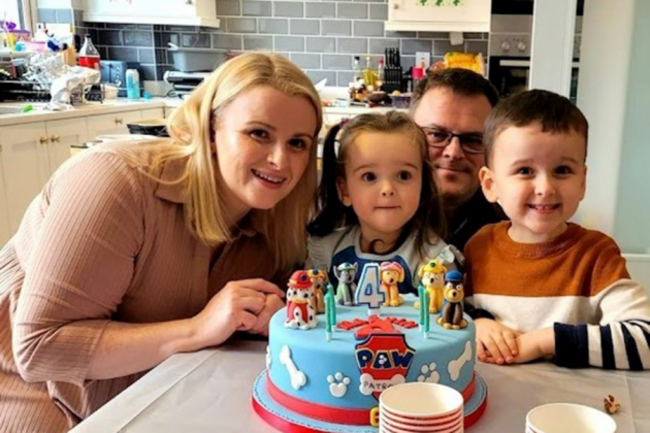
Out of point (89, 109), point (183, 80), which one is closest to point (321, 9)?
point (183, 80)

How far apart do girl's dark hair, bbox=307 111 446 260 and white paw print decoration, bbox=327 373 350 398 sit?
Answer: 1.49 ft

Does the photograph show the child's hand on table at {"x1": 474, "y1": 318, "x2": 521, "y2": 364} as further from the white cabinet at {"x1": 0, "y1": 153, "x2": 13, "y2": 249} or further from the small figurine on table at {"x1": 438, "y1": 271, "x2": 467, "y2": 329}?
the white cabinet at {"x1": 0, "y1": 153, "x2": 13, "y2": 249}

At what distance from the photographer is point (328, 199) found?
1320 mm

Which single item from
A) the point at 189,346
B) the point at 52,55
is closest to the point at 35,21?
the point at 52,55

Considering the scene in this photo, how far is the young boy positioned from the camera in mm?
988

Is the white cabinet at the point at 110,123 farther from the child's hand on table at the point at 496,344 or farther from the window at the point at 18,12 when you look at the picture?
the child's hand on table at the point at 496,344

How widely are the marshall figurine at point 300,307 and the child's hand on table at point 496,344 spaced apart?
29 cm

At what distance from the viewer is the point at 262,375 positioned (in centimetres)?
94

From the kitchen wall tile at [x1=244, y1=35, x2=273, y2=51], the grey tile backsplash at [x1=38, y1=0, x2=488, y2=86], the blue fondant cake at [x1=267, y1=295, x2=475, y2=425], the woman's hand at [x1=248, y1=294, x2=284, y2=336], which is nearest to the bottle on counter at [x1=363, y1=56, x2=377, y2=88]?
the grey tile backsplash at [x1=38, y1=0, x2=488, y2=86]

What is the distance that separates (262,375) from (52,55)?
341 cm

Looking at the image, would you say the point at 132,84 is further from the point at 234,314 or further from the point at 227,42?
the point at 234,314

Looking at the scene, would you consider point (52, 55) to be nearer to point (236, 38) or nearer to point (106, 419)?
point (236, 38)

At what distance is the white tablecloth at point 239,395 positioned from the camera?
32.3 inches

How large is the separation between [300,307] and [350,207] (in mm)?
449
